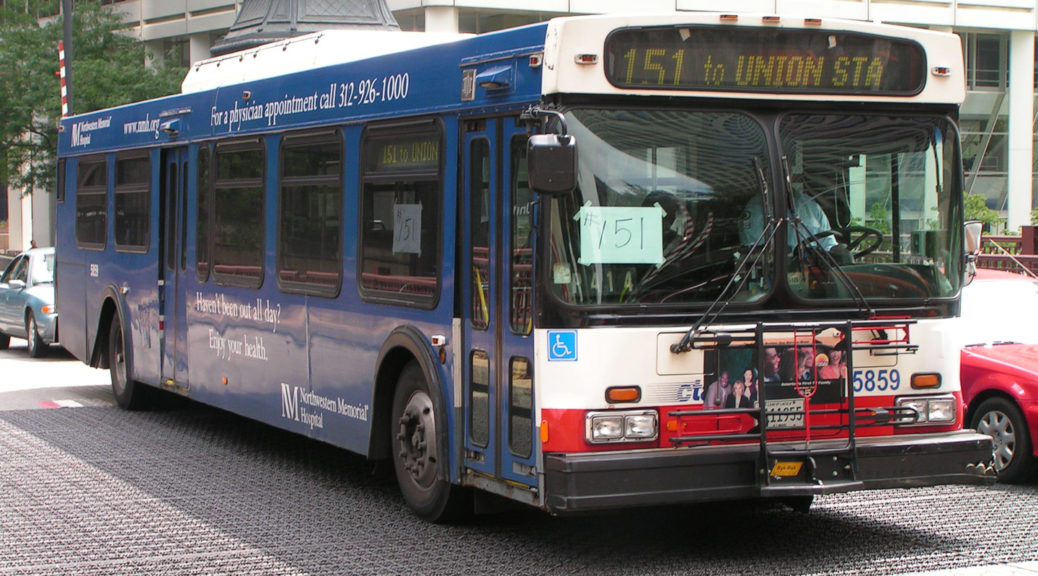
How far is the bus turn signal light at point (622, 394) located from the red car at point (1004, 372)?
11.9ft

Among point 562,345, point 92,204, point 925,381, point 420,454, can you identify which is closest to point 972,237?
point 925,381

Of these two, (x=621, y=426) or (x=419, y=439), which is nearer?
(x=621, y=426)

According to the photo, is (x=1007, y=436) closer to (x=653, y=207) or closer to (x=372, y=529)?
(x=653, y=207)

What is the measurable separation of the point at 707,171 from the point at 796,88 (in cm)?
71

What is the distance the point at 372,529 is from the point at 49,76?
2843 centimetres

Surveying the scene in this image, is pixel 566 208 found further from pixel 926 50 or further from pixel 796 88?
pixel 926 50

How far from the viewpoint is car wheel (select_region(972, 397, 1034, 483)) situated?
991 centimetres

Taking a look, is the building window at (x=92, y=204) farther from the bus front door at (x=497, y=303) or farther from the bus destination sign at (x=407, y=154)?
the bus front door at (x=497, y=303)

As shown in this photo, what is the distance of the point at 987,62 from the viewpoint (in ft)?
149

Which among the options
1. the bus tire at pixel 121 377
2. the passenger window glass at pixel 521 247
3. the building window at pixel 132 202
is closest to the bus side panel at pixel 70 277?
the bus tire at pixel 121 377

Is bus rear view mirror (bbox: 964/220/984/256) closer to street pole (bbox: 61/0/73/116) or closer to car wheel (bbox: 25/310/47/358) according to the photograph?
car wheel (bbox: 25/310/47/358)

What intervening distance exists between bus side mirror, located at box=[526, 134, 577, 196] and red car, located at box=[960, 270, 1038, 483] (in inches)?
173

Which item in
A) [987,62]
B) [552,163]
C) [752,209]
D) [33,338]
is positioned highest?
[987,62]

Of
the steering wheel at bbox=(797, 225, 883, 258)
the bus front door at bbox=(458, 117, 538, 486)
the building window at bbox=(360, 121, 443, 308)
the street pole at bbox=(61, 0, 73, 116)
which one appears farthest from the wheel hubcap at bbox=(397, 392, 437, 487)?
the street pole at bbox=(61, 0, 73, 116)
